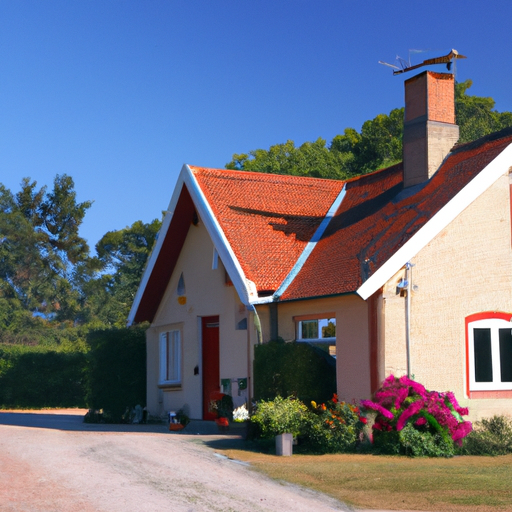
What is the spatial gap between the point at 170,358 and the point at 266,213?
5.13 m

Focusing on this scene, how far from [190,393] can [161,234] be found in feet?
13.1

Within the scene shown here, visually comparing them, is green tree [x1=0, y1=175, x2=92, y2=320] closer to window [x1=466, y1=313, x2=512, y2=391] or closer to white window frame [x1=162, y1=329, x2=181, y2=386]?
white window frame [x1=162, y1=329, x2=181, y2=386]

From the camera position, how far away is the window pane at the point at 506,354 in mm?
14359

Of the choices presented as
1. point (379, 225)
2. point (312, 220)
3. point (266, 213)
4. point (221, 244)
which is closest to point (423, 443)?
point (379, 225)

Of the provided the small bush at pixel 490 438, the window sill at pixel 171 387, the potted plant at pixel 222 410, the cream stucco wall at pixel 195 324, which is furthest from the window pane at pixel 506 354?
the window sill at pixel 171 387

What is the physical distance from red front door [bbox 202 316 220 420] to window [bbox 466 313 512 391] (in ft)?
22.8

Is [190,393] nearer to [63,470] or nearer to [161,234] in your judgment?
[161,234]

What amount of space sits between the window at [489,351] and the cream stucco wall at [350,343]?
6.05ft

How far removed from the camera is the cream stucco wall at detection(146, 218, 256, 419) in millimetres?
17906

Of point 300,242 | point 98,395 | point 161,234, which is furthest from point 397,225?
point 98,395

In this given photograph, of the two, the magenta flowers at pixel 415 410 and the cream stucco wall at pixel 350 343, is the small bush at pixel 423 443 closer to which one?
the magenta flowers at pixel 415 410

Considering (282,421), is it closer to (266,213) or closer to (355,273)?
(355,273)

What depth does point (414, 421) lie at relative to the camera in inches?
508

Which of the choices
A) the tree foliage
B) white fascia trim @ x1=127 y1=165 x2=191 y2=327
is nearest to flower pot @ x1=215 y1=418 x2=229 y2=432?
white fascia trim @ x1=127 y1=165 x2=191 y2=327
